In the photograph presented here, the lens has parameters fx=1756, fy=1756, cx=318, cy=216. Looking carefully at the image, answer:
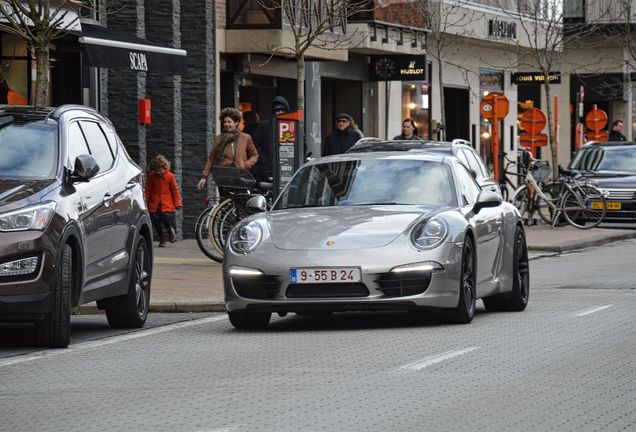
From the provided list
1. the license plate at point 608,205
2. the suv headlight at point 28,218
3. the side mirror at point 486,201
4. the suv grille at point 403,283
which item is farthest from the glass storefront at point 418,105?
the suv headlight at point 28,218

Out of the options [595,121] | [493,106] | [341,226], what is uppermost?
[493,106]

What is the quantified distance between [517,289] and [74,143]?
4459mm

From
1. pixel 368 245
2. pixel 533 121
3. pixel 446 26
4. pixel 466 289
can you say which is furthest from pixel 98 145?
pixel 446 26

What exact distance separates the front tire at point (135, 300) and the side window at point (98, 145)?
805mm

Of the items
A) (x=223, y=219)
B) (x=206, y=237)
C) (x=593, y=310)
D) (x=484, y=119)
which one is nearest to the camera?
(x=593, y=310)

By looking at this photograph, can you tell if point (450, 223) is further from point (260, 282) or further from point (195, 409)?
point (195, 409)

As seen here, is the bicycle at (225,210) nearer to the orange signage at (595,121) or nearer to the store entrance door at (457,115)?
the orange signage at (595,121)

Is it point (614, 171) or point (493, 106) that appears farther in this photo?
point (614, 171)

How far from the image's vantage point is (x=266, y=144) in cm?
2577

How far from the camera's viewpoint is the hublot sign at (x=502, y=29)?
159 feet

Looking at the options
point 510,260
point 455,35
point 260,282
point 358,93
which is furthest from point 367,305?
point 455,35

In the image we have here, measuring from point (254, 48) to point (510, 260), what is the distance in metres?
17.1

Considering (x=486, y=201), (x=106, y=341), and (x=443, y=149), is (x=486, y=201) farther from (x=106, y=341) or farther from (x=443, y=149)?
(x=106, y=341)

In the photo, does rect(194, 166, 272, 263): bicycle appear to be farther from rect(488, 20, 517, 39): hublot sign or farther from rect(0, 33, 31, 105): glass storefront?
rect(488, 20, 517, 39): hublot sign
